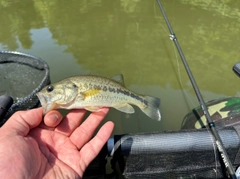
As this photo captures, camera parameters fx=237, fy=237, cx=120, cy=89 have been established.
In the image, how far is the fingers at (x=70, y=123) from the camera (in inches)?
88.0

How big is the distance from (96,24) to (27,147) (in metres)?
6.05

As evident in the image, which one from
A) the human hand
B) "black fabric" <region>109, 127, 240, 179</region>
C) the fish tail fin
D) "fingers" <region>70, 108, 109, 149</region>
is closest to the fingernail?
the human hand

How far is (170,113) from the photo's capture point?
13.1 feet

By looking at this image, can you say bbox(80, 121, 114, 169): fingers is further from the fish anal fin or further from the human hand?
the fish anal fin

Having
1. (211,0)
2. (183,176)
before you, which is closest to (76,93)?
(183,176)

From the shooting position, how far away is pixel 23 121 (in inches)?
78.5

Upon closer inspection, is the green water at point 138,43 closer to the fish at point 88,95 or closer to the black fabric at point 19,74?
the black fabric at point 19,74

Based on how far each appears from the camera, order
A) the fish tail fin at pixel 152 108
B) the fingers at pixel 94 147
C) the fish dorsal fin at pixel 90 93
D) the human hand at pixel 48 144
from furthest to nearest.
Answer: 1. the fish tail fin at pixel 152 108
2. the fish dorsal fin at pixel 90 93
3. the fingers at pixel 94 147
4. the human hand at pixel 48 144

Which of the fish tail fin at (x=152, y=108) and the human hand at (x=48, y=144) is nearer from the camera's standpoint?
the human hand at (x=48, y=144)

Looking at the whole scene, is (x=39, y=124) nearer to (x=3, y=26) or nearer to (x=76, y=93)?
(x=76, y=93)

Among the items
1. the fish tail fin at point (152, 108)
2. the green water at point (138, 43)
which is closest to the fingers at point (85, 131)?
the fish tail fin at point (152, 108)

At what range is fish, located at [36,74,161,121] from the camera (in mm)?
2084

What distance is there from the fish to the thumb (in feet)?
0.28

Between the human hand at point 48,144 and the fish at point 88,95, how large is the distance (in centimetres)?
11
